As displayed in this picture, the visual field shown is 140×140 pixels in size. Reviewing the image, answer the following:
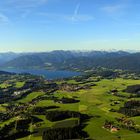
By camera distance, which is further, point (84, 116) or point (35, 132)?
point (84, 116)

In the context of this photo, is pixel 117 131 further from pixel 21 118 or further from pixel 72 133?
pixel 21 118

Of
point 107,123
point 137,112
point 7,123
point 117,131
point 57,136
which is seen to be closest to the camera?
point 57,136

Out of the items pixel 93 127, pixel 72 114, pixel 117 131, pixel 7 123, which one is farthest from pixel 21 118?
pixel 117 131

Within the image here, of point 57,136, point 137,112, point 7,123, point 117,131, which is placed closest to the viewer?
point 57,136

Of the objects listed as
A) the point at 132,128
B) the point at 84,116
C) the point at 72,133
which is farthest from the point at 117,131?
the point at 84,116

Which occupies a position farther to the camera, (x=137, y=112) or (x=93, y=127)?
(x=137, y=112)

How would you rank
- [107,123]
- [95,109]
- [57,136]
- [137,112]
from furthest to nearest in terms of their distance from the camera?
[95,109] < [137,112] < [107,123] < [57,136]

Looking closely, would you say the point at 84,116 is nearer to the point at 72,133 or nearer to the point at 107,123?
the point at 107,123

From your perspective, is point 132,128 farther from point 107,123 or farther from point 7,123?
point 7,123

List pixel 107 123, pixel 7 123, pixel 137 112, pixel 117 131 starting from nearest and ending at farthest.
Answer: pixel 117 131 → pixel 107 123 → pixel 7 123 → pixel 137 112
